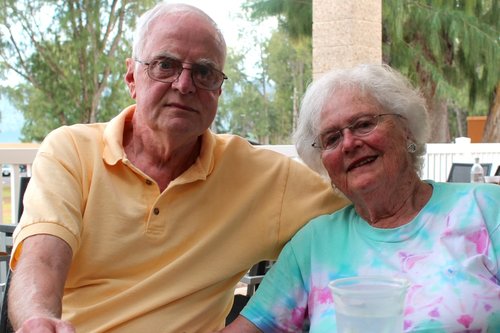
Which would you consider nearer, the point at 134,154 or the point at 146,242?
the point at 146,242

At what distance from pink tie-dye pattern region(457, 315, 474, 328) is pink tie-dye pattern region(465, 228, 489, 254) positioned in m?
0.19

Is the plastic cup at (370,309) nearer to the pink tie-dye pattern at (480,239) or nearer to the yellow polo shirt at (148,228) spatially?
the pink tie-dye pattern at (480,239)

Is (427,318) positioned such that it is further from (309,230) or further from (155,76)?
(155,76)

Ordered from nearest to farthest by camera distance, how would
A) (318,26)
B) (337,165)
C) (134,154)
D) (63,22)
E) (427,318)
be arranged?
(427,318), (337,165), (134,154), (318,26), (63,22)

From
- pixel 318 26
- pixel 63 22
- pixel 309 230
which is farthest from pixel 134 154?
pixel 63 22

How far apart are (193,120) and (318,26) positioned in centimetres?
585

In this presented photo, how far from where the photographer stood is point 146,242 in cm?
170

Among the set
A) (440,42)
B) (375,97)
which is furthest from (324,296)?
(440,42)

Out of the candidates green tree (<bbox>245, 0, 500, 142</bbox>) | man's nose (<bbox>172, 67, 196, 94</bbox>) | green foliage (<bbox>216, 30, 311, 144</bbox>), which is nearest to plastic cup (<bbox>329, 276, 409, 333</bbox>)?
man's nose (<bbox>172, 67, 196, 94</bbox>)

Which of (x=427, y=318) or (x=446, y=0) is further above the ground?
(x=446, y=0)

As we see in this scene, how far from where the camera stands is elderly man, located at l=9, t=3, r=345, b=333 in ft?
5.50

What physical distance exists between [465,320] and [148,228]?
832 mm

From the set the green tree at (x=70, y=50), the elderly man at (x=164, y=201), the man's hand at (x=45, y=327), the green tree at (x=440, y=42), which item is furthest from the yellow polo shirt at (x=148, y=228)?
the green tree at (x=70, y=50)

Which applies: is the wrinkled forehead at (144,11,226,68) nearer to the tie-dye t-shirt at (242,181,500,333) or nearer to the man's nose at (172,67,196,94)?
the man's nose at (172,67,196,94)
